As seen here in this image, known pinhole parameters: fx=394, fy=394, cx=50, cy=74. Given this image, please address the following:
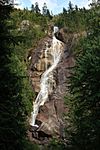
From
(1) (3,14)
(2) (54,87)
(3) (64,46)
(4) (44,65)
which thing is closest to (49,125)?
(2) (54,87)

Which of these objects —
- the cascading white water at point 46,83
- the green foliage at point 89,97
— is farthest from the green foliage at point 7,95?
the cascading white water at point 46,83

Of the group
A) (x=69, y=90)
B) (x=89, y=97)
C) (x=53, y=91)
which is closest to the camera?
(x=89, y=97)

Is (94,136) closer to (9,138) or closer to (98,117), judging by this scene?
(98,117)

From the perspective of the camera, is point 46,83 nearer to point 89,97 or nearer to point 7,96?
point 89,97

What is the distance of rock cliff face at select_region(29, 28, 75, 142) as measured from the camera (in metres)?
45.5

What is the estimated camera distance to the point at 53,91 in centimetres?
5244

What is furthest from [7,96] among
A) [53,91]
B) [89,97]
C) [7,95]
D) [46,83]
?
[46,83]

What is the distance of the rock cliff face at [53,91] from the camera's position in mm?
45531

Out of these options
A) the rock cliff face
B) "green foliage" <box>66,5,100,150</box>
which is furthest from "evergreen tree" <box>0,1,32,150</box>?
the rock cliff face

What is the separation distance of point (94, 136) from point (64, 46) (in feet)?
153

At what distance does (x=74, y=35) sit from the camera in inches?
2494

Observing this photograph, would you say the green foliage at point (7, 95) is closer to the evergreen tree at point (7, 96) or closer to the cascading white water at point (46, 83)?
the evergreen tree at point (7, 96)

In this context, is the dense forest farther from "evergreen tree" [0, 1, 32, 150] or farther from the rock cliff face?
the rock cliff face

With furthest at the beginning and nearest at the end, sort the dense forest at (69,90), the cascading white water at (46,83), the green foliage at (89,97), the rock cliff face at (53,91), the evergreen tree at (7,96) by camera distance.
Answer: the cascading white water at (46,83) < the rock cliff face at (53,91) < the green foliage at (89,97) < the dense forest at (69,90) < the evergreen tree at (7,96)
